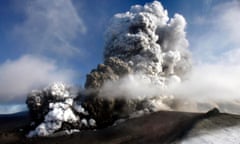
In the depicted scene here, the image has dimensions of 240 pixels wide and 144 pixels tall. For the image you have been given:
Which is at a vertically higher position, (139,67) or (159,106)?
(139,67)

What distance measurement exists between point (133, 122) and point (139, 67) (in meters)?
20.2

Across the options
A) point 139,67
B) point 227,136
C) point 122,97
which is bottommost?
point 227,136

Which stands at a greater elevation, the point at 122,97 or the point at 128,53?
the point at 128,53

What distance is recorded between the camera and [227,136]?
3347 cm

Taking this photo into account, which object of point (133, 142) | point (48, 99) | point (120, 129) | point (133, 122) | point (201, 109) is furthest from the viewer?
point (201, 109)

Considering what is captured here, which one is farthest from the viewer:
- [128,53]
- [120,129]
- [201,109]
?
[201,109]

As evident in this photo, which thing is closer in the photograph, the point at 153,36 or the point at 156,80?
the point at 156,80

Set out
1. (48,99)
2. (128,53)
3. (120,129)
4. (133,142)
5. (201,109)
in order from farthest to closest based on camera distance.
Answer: (201,109)
(128,53)
(48,99)
(120,129)
(133,142)

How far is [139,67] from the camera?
64.7m

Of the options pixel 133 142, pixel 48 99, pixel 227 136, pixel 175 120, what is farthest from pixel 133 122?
pixel 48 99

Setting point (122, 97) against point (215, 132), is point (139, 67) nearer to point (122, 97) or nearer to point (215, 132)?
point (122, 97)

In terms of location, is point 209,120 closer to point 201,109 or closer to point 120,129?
point 120,129

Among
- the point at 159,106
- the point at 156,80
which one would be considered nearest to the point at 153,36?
the point at 156,80

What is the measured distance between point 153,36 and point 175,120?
33.8m
